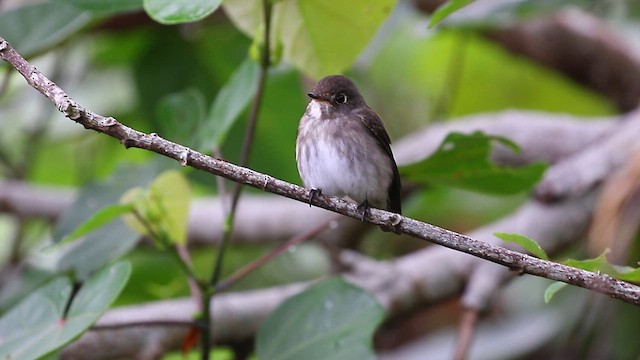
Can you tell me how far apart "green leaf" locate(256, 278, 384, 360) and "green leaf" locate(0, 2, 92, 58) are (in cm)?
108

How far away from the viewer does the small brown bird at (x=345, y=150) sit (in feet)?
9.69

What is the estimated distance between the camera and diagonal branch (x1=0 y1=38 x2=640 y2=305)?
1.84 m

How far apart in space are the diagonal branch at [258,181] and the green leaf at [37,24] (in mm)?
1089

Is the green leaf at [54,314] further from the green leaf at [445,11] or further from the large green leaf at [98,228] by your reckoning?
the green leaf at [445,11]

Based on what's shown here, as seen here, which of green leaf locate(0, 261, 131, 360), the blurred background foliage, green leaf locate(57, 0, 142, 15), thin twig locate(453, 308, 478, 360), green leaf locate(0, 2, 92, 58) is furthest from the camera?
the blurred background foliage

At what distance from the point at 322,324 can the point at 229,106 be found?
0.63 meters

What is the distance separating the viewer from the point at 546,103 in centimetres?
544

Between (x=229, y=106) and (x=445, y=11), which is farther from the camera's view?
(x=229, y=106)

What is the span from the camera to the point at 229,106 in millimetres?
2707

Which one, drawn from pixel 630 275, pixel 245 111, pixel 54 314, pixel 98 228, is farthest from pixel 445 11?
pixel 245 111

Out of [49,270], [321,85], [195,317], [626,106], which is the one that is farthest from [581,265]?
[626,106]

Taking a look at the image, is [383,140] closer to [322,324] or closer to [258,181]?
[322,324]

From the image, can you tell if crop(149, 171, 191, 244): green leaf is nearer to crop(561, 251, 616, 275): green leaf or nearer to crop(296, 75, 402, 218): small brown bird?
crop(296, 75, 402, 218): small brown bird

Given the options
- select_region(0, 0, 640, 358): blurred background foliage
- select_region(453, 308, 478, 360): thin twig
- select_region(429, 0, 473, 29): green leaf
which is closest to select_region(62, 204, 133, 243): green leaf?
select_region(429, 0, 473, 29): green leaf
